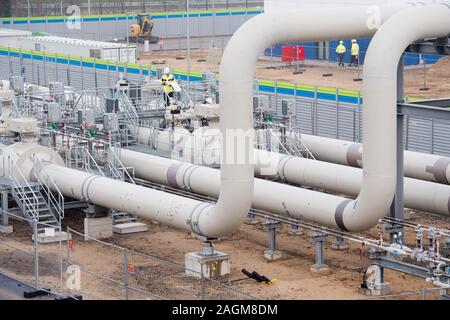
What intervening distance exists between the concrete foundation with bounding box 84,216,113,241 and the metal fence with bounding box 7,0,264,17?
55457mm

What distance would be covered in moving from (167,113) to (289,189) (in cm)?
982

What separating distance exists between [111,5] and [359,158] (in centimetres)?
6088

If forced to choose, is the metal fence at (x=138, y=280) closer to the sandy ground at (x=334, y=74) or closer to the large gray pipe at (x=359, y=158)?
the large gray pipe at (x=359, y=158)

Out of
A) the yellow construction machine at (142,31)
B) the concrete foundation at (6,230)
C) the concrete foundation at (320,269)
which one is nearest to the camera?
the concrete foundation at (320,269)

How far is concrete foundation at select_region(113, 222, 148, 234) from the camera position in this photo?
109 ft

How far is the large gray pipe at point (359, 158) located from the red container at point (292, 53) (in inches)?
1248

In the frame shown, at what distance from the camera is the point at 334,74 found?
64.4 meters

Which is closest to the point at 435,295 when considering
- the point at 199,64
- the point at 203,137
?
the point at 203,137

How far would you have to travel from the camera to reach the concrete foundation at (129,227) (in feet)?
109

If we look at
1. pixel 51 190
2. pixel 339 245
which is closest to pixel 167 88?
pixel 51 190

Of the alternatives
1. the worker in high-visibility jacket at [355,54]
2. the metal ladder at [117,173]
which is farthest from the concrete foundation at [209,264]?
the worker in high-visibility jacket at [355,54]

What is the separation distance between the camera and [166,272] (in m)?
28.7

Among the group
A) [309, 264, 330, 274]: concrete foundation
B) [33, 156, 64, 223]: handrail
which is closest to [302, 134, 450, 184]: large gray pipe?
[309, 264, 330, 274]: concrete foundation

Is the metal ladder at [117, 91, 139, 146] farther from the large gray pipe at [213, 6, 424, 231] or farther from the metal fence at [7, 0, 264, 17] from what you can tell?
the metal fence at [7, 0, 264, 17]
